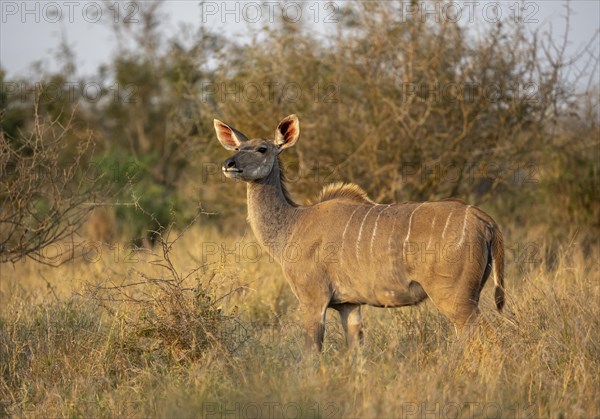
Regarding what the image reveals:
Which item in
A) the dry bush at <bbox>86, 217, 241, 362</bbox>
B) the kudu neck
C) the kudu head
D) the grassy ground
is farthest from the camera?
the kudu neck

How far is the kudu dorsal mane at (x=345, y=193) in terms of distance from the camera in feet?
20.6

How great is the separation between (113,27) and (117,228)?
870cm

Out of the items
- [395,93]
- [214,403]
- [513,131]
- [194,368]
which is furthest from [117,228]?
[214,403]

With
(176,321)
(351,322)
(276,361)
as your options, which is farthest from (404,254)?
(176,321)

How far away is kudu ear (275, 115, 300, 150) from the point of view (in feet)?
21.1

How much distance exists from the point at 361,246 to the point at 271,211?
0.91m

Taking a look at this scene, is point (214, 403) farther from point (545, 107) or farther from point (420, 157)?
point (545, 107)

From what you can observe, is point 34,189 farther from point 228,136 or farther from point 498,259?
point 498,259

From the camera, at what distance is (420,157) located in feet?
31.6

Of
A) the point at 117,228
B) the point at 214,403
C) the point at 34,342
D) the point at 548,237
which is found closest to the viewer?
the point at 214,403

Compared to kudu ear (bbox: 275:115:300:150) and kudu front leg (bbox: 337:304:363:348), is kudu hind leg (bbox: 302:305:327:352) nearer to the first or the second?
kudu front leg (bbox: 337:304:363:348)

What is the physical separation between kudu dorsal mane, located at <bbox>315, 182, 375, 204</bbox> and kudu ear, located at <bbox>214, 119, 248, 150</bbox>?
77 cm

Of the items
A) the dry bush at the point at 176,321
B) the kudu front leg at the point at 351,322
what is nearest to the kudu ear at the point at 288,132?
the dry bush at the point at 176,321

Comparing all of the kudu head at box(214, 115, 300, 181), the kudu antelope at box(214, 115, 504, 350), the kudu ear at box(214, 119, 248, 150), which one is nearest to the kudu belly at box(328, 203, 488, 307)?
the kudu antelope at box(214, 115, 504, 350)
